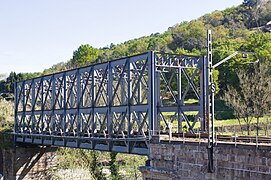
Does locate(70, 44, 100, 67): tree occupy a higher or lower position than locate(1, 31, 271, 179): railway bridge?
higher

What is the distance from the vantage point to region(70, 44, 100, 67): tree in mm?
107438

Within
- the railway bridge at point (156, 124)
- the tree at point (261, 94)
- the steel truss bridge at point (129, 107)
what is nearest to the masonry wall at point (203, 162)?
the railway bridge at point (156, 124)

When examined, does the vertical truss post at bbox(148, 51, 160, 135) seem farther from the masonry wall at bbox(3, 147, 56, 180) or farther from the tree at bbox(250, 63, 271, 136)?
the masonry wall at bbox(3, 147, 56, 180)

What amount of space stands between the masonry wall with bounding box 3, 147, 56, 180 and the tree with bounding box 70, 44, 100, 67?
59571 mm

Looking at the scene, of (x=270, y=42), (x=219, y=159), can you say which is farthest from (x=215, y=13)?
(x=219, y=159)

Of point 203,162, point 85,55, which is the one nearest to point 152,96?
point 203,162

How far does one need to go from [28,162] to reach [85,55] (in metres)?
64.7

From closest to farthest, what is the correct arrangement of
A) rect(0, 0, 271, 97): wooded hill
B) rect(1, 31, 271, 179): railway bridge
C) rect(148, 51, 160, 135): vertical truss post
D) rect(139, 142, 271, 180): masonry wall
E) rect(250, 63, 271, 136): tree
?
rect(139, 142, 271, 180): masonry wall < rect(1, 31, 271, 179): railway bridge < rect(148, 51, 160, 135): vertical truss post < rect(250, 63, 271, 136): tree < rect(0, 0, 271, 97): wooded hill

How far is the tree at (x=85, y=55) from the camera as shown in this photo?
107 m

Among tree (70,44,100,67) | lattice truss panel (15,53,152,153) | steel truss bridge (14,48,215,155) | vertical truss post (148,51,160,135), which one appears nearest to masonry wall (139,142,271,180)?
steel truss bridge (14,48,215,155)

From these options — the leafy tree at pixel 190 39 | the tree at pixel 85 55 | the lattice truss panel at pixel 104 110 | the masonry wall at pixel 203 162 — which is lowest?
the masonry wall at pixel 203 162

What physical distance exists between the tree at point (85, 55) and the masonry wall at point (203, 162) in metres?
85.7

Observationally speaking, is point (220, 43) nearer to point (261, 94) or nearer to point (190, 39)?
point (190, 39)

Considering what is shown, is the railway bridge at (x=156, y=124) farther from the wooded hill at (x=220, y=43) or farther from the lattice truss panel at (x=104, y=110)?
the wooded hill at (x=220, y=43)
